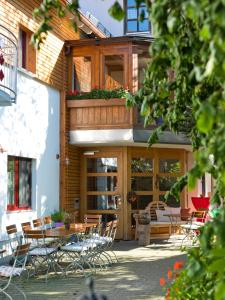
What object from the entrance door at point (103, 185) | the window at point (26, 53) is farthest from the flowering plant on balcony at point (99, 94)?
the window at point (26, 53)

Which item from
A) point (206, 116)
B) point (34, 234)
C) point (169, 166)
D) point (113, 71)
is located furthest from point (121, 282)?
point (113, 71)

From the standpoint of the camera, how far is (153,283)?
842 centimetres

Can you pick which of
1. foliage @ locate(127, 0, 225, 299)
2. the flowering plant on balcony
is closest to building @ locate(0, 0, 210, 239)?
the flowering plant on balcony

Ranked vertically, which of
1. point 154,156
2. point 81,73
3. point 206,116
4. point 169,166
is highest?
point 81,73

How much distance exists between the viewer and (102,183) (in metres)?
15.6

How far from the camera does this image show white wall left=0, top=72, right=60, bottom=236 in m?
11.0

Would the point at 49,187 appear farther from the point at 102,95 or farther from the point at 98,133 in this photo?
the point at 102,95

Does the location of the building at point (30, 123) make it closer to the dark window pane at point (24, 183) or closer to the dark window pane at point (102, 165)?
the dark window pane at point (24, 183)

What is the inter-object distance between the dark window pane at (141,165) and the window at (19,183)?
12.9 ft

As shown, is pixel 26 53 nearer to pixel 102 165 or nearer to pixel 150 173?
pixel 102 165

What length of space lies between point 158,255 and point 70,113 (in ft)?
16.4

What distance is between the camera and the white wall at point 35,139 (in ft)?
36.2

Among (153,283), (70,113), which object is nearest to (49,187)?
(70,113)

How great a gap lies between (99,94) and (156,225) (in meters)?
4.05
